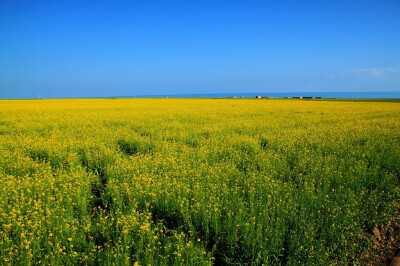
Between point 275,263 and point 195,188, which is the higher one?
point 195,188

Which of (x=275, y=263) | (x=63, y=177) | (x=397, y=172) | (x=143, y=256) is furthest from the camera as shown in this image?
(x=397, y=172)

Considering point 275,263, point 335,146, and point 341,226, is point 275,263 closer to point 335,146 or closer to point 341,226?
point 341,226

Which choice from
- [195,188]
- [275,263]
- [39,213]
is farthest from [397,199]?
[39,213]

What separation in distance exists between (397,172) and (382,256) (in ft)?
11.6

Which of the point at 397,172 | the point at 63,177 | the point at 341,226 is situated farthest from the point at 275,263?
the point at 397,172

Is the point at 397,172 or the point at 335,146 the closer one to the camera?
the point at 397,172

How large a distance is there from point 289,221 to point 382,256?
4.69 feet

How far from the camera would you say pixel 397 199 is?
465cm

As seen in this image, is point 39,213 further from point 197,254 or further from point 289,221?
point 289,221

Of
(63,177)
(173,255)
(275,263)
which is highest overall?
(63,177)

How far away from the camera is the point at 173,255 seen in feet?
9.59

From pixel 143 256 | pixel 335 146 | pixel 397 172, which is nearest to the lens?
pixel 143 256

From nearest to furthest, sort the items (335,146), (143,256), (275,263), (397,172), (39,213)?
(143,256)
(275,263)
(39,213)
(397,172)
(335,146)

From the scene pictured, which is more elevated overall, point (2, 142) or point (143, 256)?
point (2, 142)
